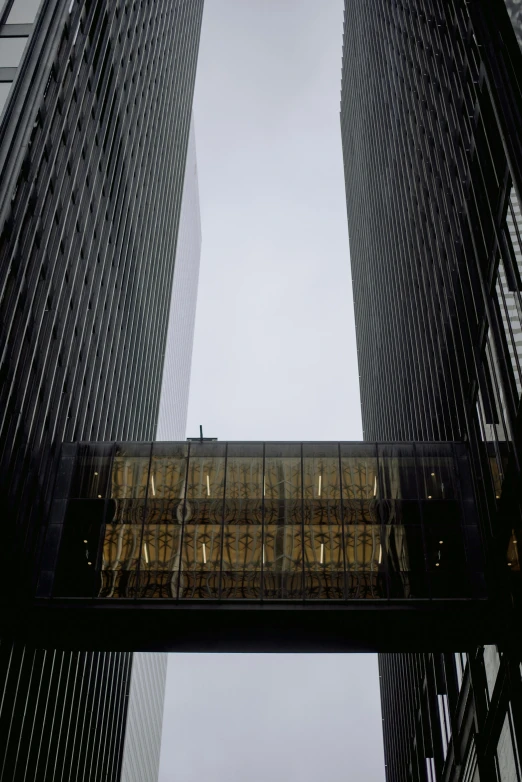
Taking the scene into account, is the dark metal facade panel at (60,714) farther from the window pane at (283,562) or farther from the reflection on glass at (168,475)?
the window pane at (283,562)

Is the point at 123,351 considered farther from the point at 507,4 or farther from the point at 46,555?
the point at 507,4

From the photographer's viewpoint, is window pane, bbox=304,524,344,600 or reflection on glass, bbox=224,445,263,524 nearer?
window pane, bbox=304,524,344,600

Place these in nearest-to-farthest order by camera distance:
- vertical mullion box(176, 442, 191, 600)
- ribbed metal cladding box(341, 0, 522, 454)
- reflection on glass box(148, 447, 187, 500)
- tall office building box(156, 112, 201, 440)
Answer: ribbed metal cladding box(341, 0, 522, 454)
vertical mullion box(176, 442, 191, 600)
reflection on glass box(148, 447, 187, 500)
tall office building box(156, 112, 201, 440)

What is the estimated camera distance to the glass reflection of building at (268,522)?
1503 inches

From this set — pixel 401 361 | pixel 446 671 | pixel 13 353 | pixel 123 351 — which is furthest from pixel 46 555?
pixel 401 361

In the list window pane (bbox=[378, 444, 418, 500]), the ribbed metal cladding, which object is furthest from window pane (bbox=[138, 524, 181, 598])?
the ribbed metal cladding

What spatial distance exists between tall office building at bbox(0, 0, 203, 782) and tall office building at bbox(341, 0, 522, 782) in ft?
59.7

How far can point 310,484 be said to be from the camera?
41.6 metres

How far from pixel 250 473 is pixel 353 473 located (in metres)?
4.87

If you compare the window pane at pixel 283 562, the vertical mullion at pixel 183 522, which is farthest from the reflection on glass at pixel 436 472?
the vertical mullion at pixel 183 522

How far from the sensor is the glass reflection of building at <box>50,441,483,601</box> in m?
38.2

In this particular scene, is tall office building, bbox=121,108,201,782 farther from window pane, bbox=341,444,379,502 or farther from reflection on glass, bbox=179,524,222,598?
window pane, bbox=341,444,379,502

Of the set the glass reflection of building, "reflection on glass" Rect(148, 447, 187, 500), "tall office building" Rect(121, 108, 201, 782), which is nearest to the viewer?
the glass reflection of building

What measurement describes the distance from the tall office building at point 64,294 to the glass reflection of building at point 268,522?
9.73 feet
